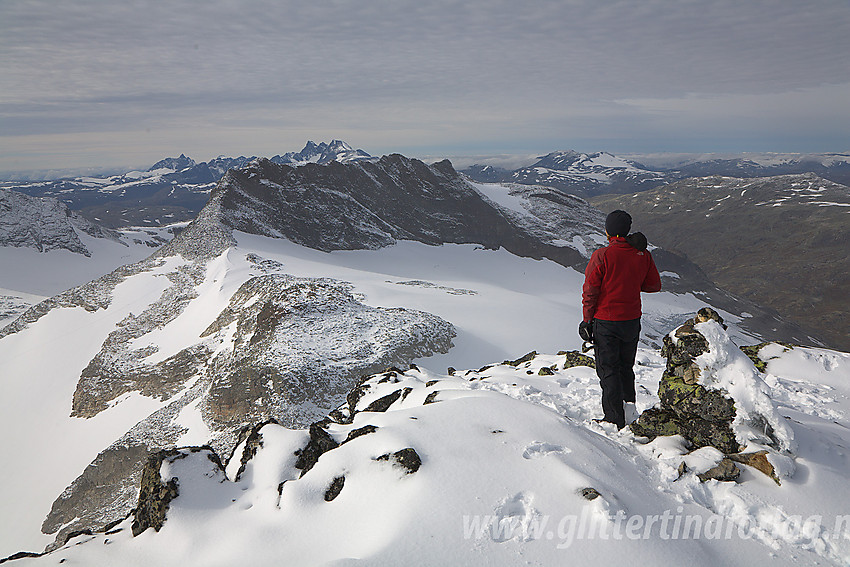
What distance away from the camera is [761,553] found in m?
5.09

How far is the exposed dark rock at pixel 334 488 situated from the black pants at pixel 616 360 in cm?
510

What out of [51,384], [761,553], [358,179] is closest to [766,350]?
[761,553]

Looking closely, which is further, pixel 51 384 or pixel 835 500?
pixel 51 384

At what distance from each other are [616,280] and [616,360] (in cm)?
154

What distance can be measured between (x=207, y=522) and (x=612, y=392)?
24.2ft

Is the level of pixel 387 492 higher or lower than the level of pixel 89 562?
higher

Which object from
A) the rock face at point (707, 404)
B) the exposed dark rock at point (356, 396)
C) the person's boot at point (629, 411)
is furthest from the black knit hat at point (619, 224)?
the exposed dark rock at point (356, 396)

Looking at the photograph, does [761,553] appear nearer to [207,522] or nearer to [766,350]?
[207,522]

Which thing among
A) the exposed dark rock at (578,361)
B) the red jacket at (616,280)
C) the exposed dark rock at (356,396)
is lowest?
the exposed dark rock at (356,396)

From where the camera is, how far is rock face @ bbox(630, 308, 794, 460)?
6.85 meters

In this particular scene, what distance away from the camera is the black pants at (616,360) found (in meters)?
7.93

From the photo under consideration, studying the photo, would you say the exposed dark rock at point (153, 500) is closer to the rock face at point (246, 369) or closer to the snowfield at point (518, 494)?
the snowfield at point (518, 494)

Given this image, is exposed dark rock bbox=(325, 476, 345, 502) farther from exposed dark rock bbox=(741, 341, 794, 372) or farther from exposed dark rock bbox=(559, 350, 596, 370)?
exposed dark rock bbox=(741, 341, 794, 372)

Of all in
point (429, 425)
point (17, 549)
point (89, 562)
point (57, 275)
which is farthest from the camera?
point (57, 275)
